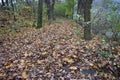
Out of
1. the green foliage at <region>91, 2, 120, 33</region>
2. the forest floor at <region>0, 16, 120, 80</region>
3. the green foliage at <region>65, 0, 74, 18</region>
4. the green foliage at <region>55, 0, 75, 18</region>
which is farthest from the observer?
the green foliage at <region>55, 0, 75, 18</region>

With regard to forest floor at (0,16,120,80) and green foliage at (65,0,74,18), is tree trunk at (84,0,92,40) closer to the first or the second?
forest floor at (0,16,120,80)

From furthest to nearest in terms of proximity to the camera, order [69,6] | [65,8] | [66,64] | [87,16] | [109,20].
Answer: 1. [65,8]
2. [69,6]
3. [109,20]
4. [87,16]
5. [66,64]

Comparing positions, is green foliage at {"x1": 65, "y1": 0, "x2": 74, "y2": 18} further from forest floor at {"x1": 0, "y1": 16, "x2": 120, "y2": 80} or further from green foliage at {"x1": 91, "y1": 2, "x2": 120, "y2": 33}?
forest floor at {"x1": 0, "y1": 16, "x2": 120, "y2": 80}

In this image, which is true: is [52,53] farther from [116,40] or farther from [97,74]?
[116,40]

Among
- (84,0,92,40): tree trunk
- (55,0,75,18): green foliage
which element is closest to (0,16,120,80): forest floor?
(84,0,92,40): tree trunk

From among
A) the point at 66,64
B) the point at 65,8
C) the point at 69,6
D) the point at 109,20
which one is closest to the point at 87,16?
the point at 109,20

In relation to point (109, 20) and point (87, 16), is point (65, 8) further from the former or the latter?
point (87, 16)

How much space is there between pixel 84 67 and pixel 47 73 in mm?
1164

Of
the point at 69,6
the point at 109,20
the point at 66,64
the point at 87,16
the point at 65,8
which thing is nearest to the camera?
the point at 66,64

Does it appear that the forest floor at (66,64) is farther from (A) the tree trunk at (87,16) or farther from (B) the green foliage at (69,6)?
(B) the green foliage at (69,6)

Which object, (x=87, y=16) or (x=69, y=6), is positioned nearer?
(x=87, y=16)

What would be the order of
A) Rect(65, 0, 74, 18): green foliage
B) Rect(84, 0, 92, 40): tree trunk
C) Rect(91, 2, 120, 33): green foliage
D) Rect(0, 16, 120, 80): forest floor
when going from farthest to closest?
Rect(65, 0, 74, 18): green foliage → Rect(91, 2, 120, 33): green foliage → Rect(84, 0, 92, 40): tree trunk → Rect(0, 16, 120, 80): forest floor

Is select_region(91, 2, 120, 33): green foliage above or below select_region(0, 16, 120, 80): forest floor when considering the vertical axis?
above

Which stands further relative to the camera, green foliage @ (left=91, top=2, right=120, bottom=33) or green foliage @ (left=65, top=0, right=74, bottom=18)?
green foliage @ (left=65, top=0, right=74, bottom=18)
